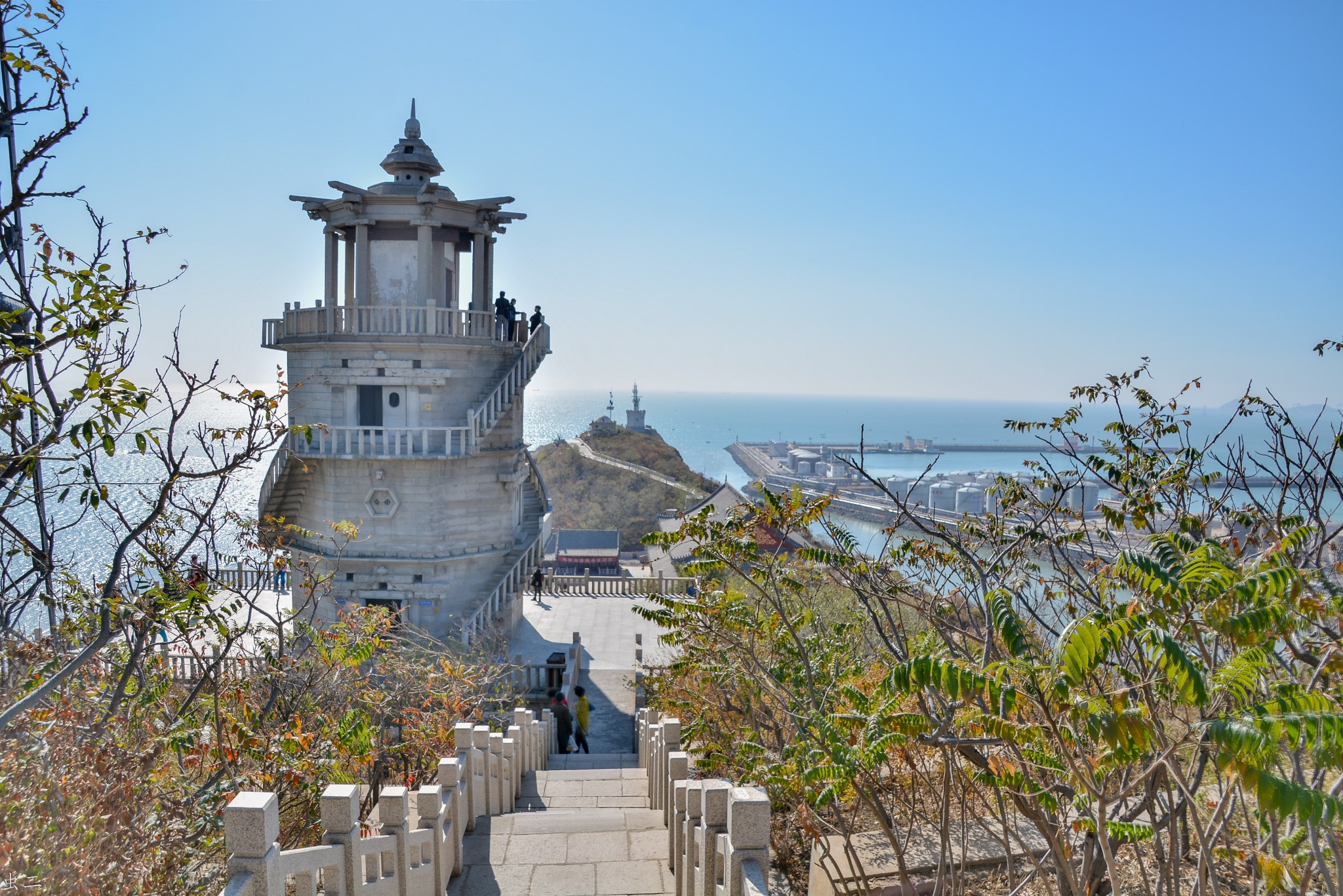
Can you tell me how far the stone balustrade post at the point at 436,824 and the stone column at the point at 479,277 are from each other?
14864mm

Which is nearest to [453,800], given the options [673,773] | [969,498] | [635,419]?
[673,773]

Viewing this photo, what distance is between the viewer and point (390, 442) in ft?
62.7

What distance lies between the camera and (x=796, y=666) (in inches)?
344

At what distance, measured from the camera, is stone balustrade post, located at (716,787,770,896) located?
16.5 ft

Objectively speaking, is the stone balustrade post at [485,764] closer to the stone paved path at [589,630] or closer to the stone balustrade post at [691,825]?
the stone balustrade post at [691,825]

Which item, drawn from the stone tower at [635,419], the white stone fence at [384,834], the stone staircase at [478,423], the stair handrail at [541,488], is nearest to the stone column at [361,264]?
the stone staircase at [478,423]

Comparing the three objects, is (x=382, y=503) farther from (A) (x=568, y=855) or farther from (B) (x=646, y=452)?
(B) (x=646, y=452)

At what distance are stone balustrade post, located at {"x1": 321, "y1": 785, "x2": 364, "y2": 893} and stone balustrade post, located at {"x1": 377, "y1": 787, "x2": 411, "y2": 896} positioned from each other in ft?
2.08

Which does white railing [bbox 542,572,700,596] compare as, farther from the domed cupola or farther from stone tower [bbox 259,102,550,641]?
the domed cupola

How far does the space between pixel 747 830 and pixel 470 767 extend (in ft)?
14.5

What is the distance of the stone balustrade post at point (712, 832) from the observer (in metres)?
5.91

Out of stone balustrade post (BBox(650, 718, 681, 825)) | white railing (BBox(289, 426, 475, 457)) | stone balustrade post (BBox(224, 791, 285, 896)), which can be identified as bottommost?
stone balustrade post (BBox(650, 718, 681, 825))

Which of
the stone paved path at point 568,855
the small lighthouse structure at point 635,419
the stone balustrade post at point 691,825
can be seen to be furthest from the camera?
the small lighthouse structure at point 635,419

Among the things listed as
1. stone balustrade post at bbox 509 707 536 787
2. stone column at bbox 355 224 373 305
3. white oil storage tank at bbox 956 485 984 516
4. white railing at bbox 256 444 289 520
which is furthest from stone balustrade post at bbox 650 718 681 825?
white oil storage tank at bbox 956 485 984 516
